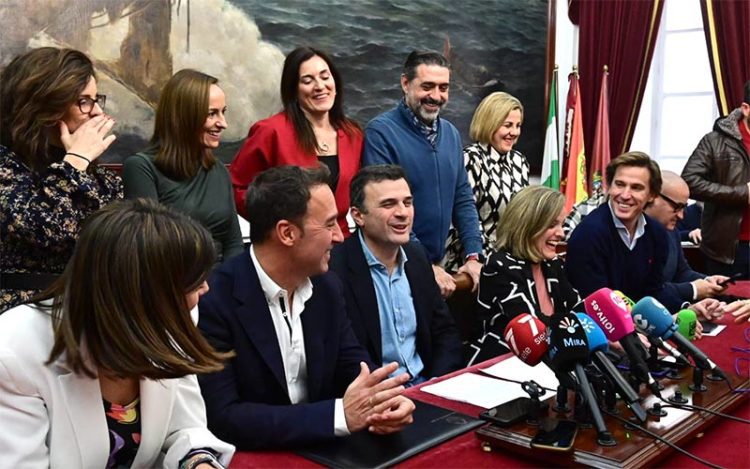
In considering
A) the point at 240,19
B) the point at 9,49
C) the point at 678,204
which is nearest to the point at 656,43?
the point at 678,204

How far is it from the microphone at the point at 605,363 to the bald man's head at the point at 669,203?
6.90ft

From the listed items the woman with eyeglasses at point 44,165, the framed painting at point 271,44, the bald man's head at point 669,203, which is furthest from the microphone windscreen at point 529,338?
the framed painting at point 271,44

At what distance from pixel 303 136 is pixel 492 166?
1187mm

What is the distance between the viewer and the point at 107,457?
55.2 inches

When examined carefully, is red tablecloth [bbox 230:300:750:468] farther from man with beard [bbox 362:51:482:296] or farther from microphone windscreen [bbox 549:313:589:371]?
man with beard [bbox 362:51:482:296]

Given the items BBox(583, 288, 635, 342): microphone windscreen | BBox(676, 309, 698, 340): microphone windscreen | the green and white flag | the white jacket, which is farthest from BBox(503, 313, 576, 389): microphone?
the green and white flag

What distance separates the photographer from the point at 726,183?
4445 millimetres

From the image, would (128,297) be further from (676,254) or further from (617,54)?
(617,54)

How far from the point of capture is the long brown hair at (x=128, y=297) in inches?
50.8

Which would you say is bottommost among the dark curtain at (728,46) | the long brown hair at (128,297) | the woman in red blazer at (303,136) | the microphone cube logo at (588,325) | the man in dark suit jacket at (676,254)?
the man in dark suit jacket at (676,254)

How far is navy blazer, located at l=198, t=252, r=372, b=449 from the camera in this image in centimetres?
165

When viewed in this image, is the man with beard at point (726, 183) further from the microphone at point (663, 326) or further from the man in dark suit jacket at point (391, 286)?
the microphone at point (663, 326)

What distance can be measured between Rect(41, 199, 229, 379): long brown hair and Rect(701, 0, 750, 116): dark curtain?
5.46 metres

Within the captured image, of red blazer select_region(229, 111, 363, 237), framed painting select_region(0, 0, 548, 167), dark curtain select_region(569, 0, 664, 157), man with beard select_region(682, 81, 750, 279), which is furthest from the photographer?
dark curtain select_region(569, 0, 664, 157)
